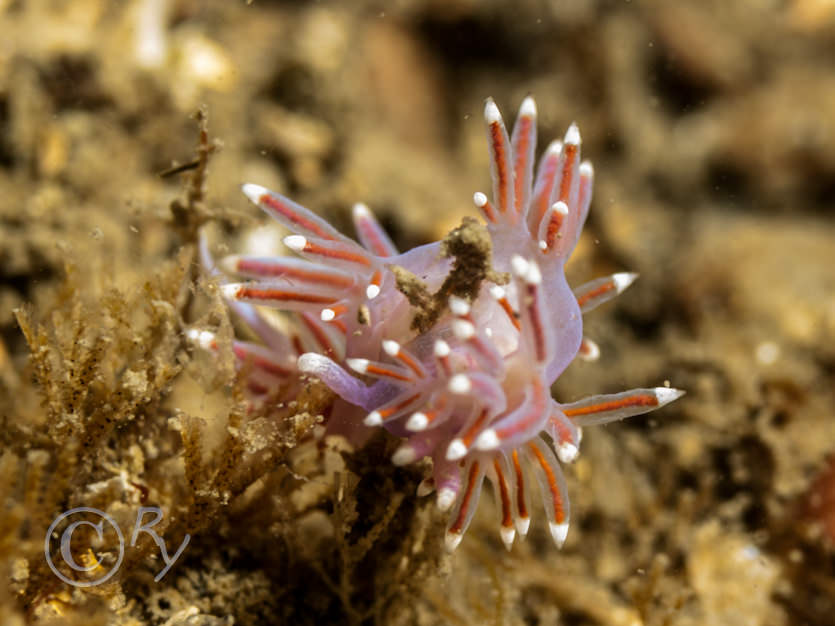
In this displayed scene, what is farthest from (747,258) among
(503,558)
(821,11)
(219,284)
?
(821,11)
